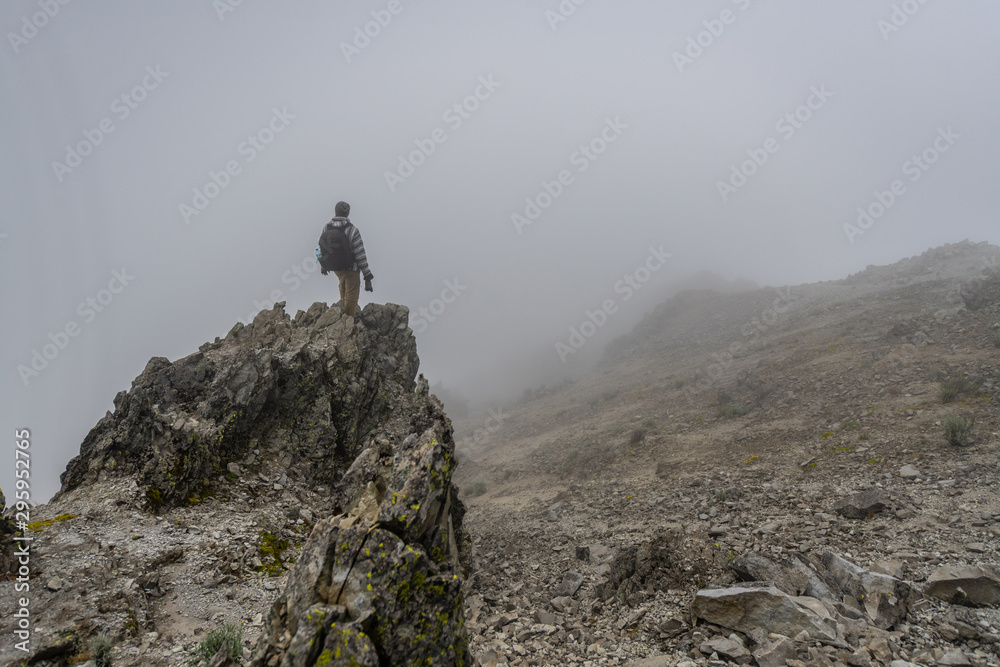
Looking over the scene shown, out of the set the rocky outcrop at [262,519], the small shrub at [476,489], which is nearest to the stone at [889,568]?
the rocky outcrop at [262,519]

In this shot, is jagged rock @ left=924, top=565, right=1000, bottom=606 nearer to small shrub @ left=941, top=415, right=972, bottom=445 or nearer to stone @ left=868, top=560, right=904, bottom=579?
stone @ left=868, top=560, right=904, bottom=579

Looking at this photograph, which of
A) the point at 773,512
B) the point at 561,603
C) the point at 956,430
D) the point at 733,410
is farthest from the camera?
the point at 733,410

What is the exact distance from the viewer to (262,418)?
13008 millimetres

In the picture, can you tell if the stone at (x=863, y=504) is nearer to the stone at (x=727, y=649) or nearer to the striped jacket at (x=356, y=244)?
the stone at (x=727, y=649)

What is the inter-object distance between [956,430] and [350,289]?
1956cm

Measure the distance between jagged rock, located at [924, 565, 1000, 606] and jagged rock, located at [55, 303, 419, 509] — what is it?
44.3 feet

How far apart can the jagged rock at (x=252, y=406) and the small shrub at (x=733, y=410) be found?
1614cm

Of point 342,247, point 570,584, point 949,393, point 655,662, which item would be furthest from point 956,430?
point 342,247

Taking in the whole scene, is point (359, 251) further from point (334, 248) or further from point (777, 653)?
point (777, 653)

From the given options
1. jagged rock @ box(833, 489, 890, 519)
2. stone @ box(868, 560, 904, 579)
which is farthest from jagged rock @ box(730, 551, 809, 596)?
jagged rock @ box(833, 489, 890, 519)

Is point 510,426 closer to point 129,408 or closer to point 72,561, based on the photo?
point 129,408

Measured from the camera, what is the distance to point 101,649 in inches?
250

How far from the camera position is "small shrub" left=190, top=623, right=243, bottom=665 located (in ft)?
20.0

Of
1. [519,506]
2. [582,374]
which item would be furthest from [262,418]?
[582,374]
